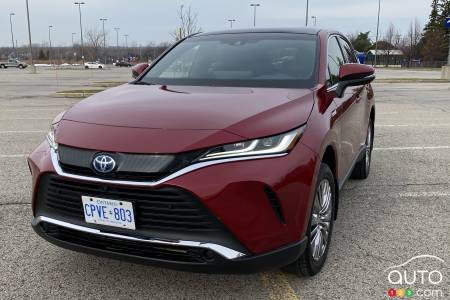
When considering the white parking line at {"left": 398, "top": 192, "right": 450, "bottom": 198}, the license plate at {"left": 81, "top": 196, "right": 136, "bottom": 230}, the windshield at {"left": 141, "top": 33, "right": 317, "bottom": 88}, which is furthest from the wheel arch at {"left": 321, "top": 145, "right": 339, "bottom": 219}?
A: the white parking line at {"left": 398, "top": 192, "right": 450, "bottom": 198}

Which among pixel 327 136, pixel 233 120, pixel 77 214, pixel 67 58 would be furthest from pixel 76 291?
pixel 67 58

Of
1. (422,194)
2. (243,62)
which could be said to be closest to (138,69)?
Answer: (243,62)

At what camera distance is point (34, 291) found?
3047 millimetres

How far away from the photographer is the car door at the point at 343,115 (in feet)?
12.2

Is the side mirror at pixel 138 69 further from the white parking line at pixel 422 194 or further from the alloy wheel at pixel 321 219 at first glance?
the white parking line at pixel 422 194

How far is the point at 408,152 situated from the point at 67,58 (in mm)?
115442

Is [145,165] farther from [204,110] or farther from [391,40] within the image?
[391,40]

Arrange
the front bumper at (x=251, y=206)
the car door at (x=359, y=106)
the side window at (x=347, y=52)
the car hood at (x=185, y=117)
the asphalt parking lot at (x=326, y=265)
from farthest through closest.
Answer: the side window at (x=347, y=52) → the car door at (x=359, y=106) → the asphalt parking lot at (x=326, y=265) → the car hood at (x=185, y=117) → the front bumper at (x=251, y=206)

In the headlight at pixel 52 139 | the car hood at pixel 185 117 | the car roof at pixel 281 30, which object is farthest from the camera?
the car roof at pixel 281 30

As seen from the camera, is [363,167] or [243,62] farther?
[363,167]

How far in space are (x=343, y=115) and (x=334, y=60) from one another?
645 mm

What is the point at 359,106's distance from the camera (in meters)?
4.75

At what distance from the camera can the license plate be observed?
8.53 feet

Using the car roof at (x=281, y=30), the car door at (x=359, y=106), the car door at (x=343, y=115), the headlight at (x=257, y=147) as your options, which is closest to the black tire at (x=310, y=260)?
the headlight at (x=257, y=147)
